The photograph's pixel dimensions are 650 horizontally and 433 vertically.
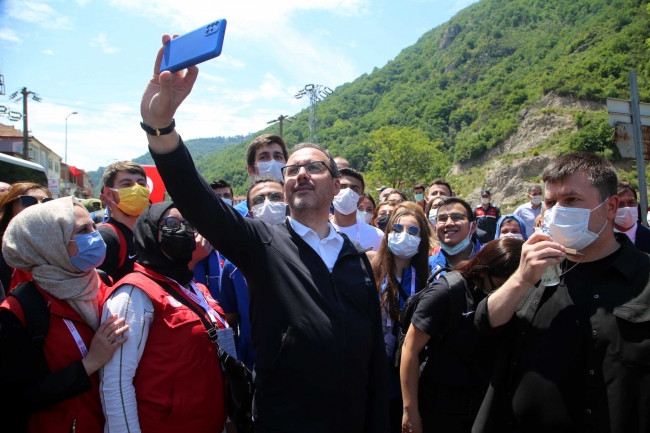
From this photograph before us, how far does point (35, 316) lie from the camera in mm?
2178

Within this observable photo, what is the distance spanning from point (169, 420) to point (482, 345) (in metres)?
1.93

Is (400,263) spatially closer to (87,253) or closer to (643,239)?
(87,253)

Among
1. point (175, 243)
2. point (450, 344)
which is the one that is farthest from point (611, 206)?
point (175, 243)

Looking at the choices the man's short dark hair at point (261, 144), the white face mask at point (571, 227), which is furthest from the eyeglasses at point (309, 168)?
the man's short dark hair at point (261, 144)

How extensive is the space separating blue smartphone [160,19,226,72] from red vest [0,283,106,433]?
1.41 m

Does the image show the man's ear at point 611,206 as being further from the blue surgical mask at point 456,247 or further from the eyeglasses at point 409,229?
the blue surgical mask at point 456,247

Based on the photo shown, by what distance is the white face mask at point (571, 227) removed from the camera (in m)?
2.35

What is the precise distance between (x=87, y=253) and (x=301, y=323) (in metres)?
1.29

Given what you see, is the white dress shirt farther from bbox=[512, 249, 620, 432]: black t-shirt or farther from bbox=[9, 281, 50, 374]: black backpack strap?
bbox=[9, 281, 50, 374]: black backpack strap

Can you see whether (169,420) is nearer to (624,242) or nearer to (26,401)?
(26,401)

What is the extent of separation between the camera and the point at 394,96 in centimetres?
13362

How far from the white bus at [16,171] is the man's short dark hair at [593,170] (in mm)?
11819

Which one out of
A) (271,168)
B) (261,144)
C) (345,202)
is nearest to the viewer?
(271,168)

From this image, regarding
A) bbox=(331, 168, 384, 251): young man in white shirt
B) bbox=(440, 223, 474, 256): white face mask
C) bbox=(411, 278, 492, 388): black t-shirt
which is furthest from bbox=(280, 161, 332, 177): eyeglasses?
bbox=(331, 168, 384, 251): young man in white shirt
